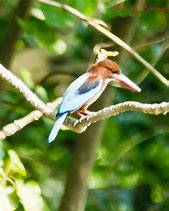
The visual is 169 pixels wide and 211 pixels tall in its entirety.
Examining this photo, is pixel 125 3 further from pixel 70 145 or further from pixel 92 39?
pixel 70 145

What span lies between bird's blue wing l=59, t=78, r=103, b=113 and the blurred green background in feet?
2.75

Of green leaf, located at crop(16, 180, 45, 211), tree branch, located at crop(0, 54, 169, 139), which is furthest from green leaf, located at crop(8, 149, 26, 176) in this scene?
tree branch, located at crop(0, 54, 169, 139)

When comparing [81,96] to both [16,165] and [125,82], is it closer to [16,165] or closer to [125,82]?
[125,82]

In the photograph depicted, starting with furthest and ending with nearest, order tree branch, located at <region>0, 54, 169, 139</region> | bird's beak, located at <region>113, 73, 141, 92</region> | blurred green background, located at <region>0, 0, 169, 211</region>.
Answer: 1. blurred green background, located at <region>0, 0, 169, 211</region>
2. bird's beak, located at <region>113, 73, 141, 92</region>
3. tree branch, located at <region>0, 54, 169, 139</region>

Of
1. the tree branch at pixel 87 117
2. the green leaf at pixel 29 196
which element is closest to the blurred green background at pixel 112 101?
the green leaf at pixel 29 196

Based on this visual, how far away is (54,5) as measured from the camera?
2410 mm

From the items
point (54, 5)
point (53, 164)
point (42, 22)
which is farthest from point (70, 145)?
point (54, 5)

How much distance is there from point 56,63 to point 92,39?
181mm

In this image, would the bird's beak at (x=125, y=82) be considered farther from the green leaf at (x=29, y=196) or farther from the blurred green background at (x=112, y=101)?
the blurred green background at (x=112, y=101)

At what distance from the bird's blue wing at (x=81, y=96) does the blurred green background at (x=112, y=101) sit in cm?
84

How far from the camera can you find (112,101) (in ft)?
10.2

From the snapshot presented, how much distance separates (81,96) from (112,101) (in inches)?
52.1

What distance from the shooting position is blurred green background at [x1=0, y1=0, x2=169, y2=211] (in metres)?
2.79

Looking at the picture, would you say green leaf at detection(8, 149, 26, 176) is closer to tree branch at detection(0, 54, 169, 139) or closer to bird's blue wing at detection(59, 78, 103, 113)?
tree branch at detection(0, 54, 169, 139)
